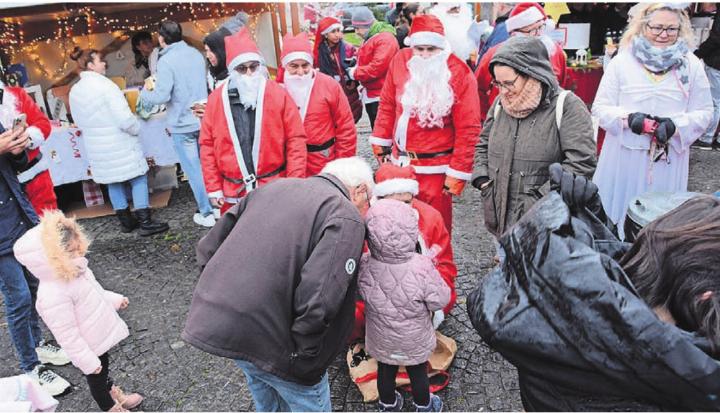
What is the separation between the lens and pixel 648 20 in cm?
355

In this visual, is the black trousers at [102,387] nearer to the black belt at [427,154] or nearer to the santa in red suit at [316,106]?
the santa in red suit at [316,106]

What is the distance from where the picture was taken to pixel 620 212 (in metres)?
4.04

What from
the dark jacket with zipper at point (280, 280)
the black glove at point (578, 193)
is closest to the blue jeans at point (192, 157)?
the dark jacket with zipper at point (280, 280)

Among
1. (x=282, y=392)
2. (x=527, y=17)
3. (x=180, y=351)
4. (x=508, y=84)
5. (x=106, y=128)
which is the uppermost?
(x=527, y=17)

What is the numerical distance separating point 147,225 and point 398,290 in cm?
392

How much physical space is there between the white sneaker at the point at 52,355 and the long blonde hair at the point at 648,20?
14.9ft

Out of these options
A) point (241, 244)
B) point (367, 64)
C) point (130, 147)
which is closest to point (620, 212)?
point (241, 244)

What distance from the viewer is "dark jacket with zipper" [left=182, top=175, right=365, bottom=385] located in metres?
2.07

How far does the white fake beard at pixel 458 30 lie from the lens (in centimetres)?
753

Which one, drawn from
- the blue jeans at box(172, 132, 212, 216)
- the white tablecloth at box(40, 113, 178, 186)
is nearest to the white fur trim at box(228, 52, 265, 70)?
the blue jeans at box(172, 132, 212, 216)

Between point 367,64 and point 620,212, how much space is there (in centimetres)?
380

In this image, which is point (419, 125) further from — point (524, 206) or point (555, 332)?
point (555, 332)

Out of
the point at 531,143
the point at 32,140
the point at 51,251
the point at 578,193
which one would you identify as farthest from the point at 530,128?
the point at 32,140

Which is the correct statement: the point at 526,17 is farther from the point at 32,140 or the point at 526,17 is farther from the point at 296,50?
the point at 32,140
